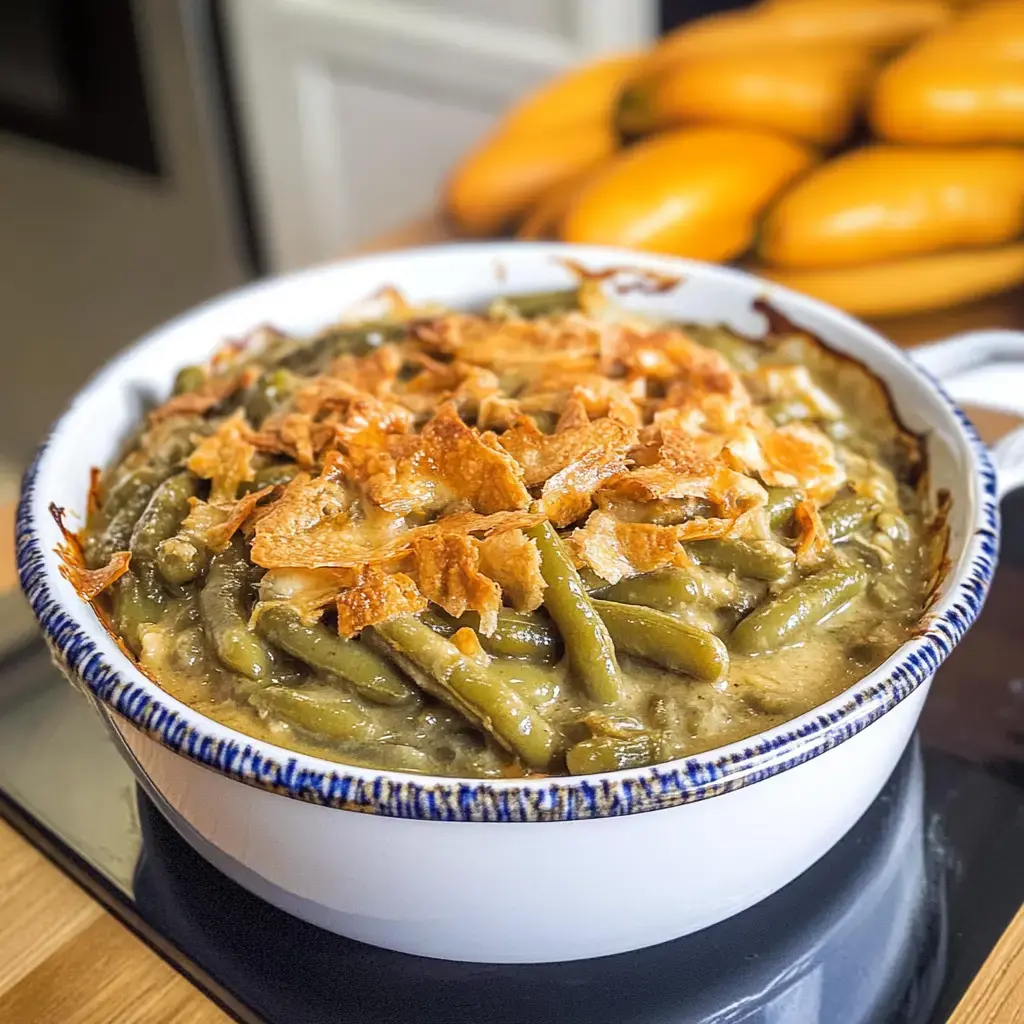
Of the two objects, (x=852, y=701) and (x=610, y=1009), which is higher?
(x=852, y=701)

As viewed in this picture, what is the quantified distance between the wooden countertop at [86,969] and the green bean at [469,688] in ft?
0.90

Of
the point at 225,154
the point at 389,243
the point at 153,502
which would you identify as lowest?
the point at 225,154

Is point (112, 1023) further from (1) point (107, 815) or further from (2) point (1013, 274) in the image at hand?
(2) point (1013, 274)

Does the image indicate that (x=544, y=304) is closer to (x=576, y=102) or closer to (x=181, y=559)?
(x=181, y=559)

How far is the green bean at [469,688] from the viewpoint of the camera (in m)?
0.75

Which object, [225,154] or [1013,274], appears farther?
[225,154]

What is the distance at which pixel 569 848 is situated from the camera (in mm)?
690

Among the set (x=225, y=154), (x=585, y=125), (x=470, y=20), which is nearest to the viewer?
(x=585, y=125)

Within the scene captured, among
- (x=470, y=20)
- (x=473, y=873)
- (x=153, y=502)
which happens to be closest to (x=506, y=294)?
(x=153, y=502)

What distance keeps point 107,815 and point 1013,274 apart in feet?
4.24

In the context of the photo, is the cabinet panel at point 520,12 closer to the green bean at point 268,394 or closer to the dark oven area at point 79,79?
the dark oven area at point 79,79

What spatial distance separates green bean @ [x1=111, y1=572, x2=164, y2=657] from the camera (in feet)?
2.87

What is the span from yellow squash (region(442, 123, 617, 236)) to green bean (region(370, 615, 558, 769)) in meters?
1.09

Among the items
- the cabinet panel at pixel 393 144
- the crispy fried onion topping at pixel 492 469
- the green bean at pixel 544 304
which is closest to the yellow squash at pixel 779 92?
the green bean at pixel 544 304
